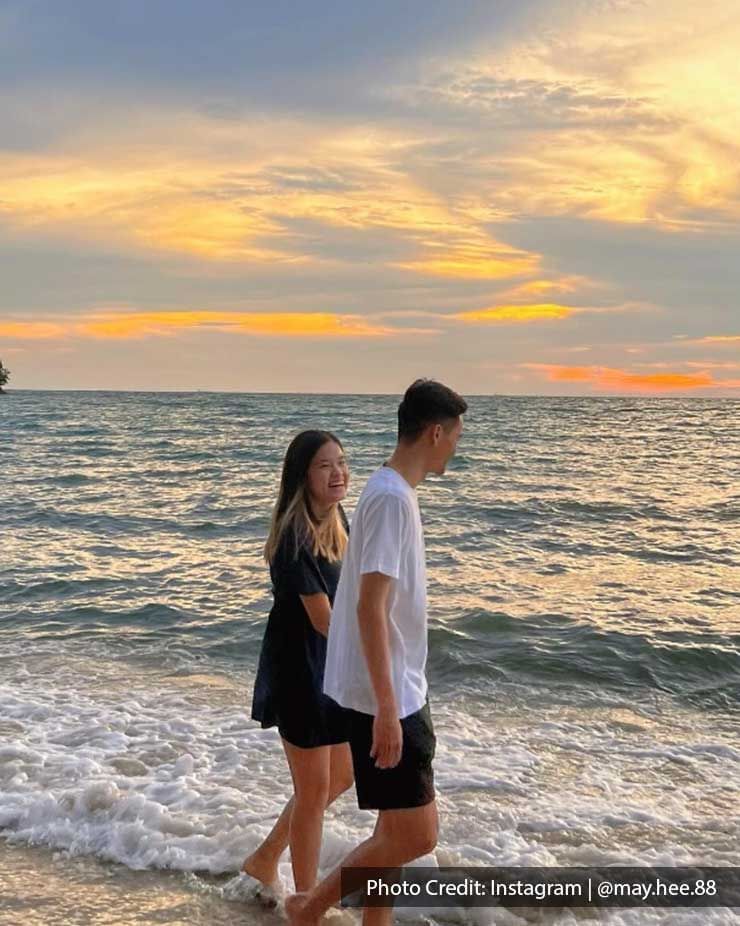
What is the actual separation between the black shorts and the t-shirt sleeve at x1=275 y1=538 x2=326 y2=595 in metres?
0.62

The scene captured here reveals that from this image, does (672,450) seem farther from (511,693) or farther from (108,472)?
(511,693)

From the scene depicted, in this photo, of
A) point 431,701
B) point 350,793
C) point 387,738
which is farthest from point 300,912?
point 431,701

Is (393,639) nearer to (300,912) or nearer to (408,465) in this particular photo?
(408,465)

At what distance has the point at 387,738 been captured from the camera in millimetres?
3041

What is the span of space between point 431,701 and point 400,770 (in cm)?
466

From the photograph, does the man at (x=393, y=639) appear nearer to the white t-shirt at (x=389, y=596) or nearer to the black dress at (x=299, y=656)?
the white t-shirt at (x=389, y=596)

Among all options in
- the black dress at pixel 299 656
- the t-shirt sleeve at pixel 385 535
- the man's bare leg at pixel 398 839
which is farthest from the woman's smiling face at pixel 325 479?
the man's bare leg at pixel 398 839

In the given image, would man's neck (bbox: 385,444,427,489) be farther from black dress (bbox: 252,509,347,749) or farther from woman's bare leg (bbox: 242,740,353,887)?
woman's bare leg (bbox: 242,740,353,887)

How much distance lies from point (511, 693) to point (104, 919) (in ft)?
14.8

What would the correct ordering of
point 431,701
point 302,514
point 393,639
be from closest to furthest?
point 393,639
point 302,514
point 431,701

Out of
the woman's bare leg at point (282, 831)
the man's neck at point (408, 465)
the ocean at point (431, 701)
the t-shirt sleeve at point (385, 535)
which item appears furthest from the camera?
the ocean at point (431, 701)

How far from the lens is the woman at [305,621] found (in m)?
3.72

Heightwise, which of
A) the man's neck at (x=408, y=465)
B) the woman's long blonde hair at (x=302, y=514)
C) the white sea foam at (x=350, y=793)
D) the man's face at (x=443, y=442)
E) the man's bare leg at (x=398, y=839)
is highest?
the man's face at (x=443, y=442)

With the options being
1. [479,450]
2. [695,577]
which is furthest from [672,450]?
[695,577]
